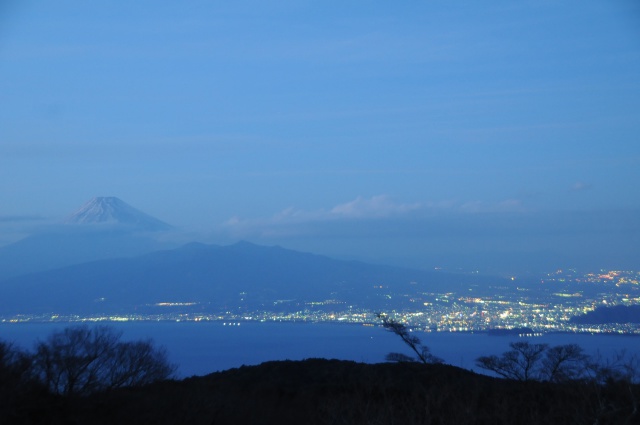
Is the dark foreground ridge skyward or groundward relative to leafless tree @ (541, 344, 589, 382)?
groundward

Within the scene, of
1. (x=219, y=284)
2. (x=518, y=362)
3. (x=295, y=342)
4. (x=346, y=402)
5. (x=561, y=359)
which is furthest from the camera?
(x=219, y=284)

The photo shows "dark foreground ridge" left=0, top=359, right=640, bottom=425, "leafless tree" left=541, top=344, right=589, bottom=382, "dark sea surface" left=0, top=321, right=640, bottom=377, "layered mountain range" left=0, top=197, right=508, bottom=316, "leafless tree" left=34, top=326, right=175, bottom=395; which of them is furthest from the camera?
"layered mountain range" left=0, top=197, right=508, bottom=316

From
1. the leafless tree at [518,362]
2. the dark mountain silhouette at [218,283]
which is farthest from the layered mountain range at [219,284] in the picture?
the leafless tree at [518,362]

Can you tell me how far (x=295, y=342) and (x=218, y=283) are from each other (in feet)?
159

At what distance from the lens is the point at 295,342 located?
166ft

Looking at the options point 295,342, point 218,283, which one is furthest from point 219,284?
point 295,342

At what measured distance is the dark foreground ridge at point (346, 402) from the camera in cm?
1166

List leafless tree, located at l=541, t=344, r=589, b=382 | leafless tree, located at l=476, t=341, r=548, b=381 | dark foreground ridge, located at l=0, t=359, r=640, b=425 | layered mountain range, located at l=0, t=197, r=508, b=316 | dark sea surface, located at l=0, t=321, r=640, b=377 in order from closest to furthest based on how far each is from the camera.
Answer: dark foreground ridge, located at l=0, t=359, r=640, b=425, leafless tree, located at l=541, t=344, r=589, b=382, leafless tree, located at l=476, t=341, r=548, b=381, dark sea surface, located at l=0, t=321, r=640, b=377, layered mountain range, located at l=0, t=197, r=508, b=316

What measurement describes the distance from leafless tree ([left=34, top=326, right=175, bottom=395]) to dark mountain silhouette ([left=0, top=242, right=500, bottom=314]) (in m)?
51.0

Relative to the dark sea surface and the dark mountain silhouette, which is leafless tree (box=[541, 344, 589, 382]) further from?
the dark mountain silhouette

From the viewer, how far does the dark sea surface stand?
3656 centimetres

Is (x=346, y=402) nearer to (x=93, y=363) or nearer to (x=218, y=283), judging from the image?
(x=93, y=363)

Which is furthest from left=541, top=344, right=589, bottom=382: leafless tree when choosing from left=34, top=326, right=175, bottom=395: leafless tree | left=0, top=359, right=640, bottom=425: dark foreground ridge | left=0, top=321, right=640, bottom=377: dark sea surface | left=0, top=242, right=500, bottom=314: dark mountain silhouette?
left=0, top=242, right=500, bottom=314: dark mountain silhouette

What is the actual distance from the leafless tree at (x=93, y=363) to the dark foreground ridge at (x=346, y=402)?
967 mm
